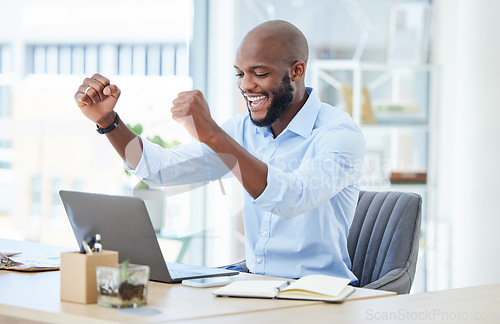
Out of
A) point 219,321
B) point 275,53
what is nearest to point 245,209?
point 275,53

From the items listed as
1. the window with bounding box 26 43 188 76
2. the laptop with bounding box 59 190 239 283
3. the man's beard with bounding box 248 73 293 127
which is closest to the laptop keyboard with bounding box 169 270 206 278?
the laptop with bounding box 59 190 239 283

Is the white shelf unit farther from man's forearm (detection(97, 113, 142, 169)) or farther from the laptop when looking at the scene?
the laptop

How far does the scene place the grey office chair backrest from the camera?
1.84m

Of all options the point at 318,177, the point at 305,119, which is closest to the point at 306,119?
the point at 305,119

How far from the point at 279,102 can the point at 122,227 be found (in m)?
0.68

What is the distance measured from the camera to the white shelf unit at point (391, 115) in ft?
12.5

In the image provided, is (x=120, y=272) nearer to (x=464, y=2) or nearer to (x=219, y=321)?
(x=219, y=321)

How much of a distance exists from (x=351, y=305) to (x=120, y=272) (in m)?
0.42

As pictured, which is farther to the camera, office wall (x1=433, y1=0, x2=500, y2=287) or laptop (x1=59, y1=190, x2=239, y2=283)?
office wall (x1=433, y1=0, x2=500, y2=287)

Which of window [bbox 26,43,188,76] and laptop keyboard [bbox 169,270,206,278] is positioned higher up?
window [bbox 26,43,188,76]

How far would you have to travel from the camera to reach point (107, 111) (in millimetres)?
1757

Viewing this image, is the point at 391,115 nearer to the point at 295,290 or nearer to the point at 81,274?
the point at 295,290

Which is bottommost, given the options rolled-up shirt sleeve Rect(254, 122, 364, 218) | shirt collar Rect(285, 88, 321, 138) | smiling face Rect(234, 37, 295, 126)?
rolled-up shirt sleeve Rect(254, 122, 364, 218)

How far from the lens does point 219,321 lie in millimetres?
1102
